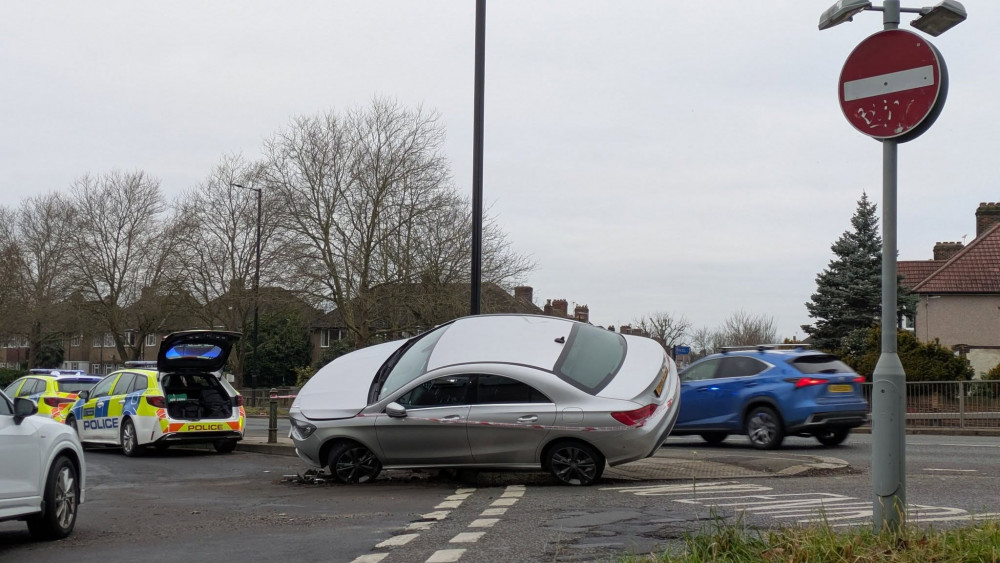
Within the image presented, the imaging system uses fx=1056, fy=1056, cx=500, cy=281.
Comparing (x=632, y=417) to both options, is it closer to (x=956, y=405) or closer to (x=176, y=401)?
(x=176, y=401)

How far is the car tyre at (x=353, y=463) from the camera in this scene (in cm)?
1217

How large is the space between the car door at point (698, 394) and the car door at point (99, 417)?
947 centimetres

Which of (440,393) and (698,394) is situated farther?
(698,394)

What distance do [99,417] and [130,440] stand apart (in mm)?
1061

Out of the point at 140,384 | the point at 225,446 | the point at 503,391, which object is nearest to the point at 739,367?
the point at 503,391

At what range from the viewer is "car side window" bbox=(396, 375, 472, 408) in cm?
1155

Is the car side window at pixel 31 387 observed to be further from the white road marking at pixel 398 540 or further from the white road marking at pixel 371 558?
the white road marking at pixel 371 558

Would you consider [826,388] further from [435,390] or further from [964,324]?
[964,324]

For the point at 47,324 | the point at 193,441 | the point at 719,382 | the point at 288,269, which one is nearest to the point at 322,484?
the point at 193,441

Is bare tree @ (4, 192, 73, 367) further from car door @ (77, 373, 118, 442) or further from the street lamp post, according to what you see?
the street lamp post

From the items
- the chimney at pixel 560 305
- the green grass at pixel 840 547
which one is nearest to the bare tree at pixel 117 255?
the chimney at pixel 560 305

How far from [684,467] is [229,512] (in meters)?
5.46

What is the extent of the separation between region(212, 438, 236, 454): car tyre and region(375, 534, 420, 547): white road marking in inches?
423

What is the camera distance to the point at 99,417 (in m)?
18.1
